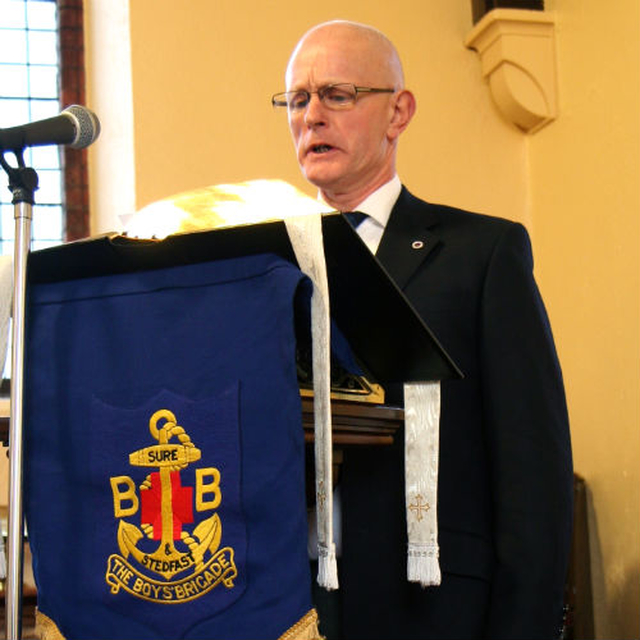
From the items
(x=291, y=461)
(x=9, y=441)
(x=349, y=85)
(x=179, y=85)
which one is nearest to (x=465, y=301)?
(x=349, y=85)

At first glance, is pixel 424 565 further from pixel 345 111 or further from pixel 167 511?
pixel 345 111

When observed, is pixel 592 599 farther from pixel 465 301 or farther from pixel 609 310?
pixel 465 301

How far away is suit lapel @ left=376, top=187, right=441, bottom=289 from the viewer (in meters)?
2.57

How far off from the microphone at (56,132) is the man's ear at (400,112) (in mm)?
943

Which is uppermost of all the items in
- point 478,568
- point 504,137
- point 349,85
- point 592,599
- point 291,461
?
point 504,137

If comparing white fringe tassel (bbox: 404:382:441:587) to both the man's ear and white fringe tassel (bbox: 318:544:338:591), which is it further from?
the man's ear

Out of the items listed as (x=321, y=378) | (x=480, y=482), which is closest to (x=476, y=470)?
(x=480, y=482)

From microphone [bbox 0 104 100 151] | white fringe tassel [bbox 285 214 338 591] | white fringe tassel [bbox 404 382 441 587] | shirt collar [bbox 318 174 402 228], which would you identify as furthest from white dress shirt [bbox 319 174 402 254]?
white fringe tassel [bbox 285 214 338 591]

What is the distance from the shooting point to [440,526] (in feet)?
7.97

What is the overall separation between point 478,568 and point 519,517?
13 centimetres

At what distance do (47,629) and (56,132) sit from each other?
2.83 feet

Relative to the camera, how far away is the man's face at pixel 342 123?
9.18 ft

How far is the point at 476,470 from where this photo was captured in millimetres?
2498

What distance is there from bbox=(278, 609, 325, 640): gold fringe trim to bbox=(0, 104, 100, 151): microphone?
0.95 metres
